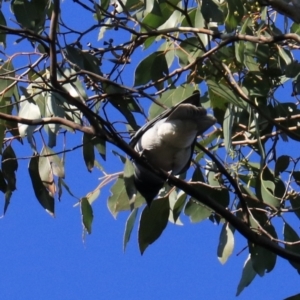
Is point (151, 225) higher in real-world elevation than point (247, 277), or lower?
higher

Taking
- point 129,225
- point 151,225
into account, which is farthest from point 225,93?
point 129,225

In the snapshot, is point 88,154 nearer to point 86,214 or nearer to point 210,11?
point 86,214

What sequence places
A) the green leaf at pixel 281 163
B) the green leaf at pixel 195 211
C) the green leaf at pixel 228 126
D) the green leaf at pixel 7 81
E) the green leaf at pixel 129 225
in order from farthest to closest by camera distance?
the green leaf at pixel 195 211, the green leaf at pixel 129 225, the green leaf at pixel 281 163, the green leaf at pixel 7 81, the green leaf at pixel 228 126

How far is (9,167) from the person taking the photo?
326cm

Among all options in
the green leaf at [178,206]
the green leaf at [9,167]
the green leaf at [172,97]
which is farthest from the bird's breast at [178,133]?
the green leaf at [9,167]

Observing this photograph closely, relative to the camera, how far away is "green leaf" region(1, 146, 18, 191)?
128 inches

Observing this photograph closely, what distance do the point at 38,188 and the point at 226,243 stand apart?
0.85 meters

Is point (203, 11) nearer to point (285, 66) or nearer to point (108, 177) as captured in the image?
point (285, 66)

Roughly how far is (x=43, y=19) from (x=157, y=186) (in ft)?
3.50

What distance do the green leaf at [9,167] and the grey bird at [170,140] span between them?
0.54 meters

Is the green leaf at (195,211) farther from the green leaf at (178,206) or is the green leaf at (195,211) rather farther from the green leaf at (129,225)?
the green leaf at (129,225)

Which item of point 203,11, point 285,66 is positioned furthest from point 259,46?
point 203,11

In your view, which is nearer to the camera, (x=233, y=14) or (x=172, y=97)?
(x=233, y=14)

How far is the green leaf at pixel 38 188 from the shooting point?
3258 mm
